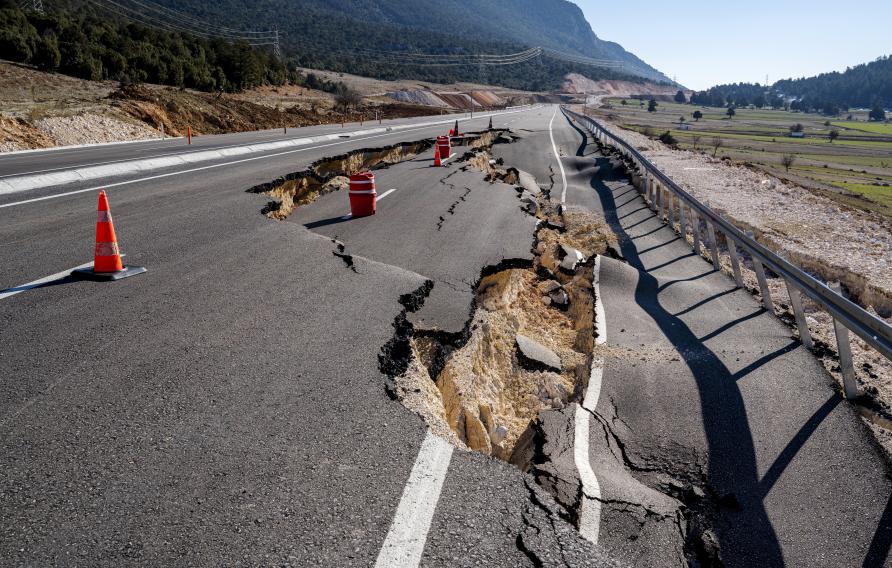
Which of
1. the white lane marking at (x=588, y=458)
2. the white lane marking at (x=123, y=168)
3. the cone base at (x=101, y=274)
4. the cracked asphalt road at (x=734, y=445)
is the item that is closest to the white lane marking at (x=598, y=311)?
the white lane marking at (x=588, y=458)

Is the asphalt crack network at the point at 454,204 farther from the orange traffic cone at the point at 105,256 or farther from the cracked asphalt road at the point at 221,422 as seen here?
the orange traffic cone at the point at 105,256

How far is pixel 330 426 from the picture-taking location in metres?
3.50

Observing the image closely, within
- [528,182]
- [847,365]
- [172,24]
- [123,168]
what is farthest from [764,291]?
[172,24]

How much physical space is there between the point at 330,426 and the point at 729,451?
3.12m

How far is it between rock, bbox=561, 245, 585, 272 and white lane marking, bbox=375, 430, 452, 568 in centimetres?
656

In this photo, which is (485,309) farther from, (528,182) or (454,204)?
(528,182)

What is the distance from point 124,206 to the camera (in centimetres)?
921

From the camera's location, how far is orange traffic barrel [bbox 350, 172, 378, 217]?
10.4 metres

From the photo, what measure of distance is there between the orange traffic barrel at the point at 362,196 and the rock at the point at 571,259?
3554 millimetres

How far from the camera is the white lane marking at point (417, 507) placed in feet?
8.23

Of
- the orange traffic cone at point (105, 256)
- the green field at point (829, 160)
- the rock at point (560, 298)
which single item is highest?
the orange traffic cone at point (105, 256)

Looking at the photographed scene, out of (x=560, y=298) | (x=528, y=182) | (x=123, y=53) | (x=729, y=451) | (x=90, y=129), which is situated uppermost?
(x=123, y=53)

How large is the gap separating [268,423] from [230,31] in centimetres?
11783

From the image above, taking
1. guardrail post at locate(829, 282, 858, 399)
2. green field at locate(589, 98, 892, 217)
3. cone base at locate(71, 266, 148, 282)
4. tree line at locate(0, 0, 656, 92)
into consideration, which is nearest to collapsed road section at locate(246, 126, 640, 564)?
guardrail post at locate(829, 282, 858, 399)
